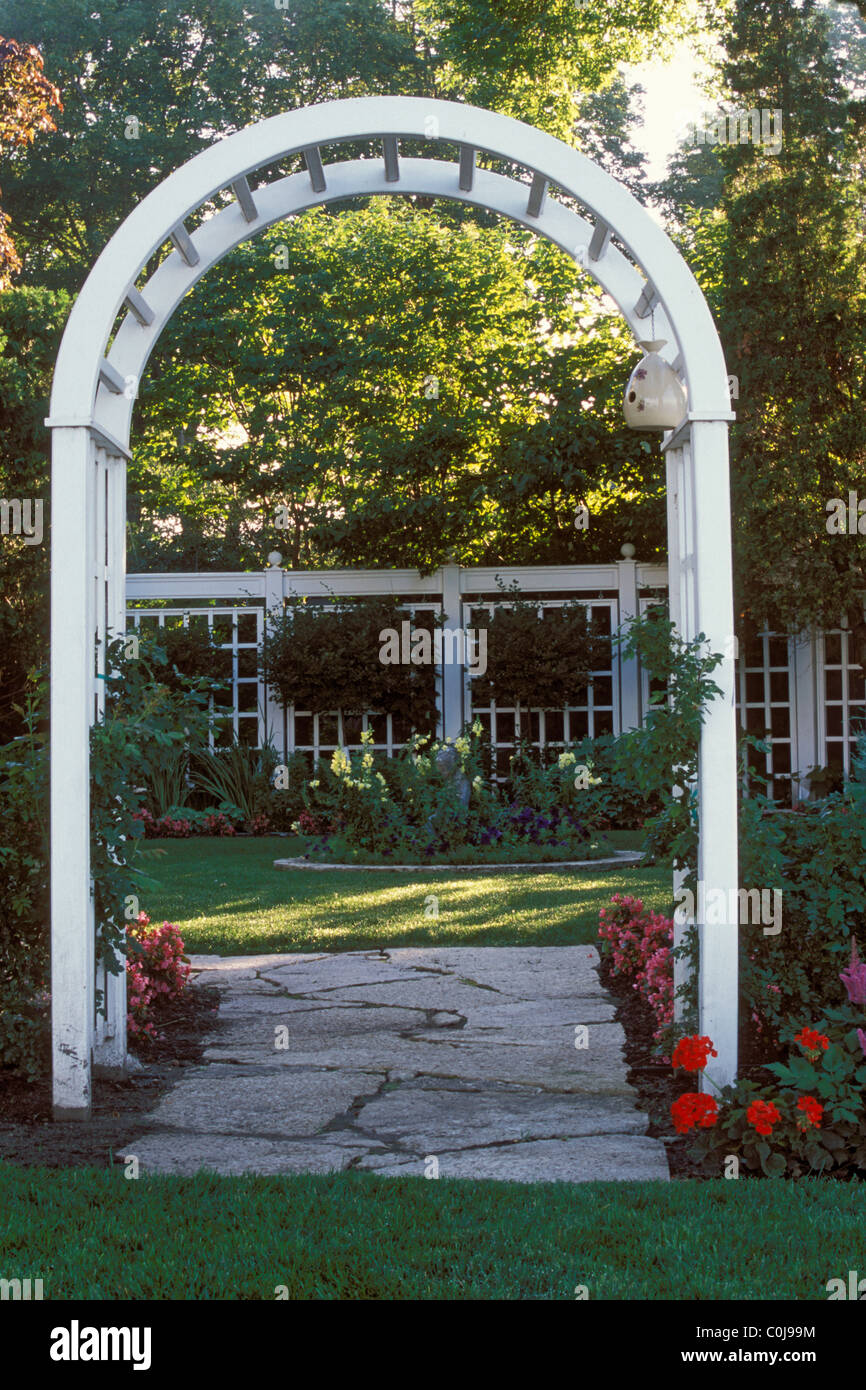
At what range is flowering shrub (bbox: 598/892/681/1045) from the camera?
438cm

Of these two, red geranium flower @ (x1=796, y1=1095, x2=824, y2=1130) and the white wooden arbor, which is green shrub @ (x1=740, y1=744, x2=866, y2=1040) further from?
red geranium flower @ (x1=796, y1=1095, x2=824, y2=1130)

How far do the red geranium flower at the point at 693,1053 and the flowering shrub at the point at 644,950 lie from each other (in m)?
0.63

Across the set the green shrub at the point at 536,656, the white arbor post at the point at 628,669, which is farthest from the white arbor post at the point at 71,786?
the white arbor post at the point at 628,669

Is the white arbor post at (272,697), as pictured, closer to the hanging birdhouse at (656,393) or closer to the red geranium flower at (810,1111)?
the hanging birdhouse at (656,393)

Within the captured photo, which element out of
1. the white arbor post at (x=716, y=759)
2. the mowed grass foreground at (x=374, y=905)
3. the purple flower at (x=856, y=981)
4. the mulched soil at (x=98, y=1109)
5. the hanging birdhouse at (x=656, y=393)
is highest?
the hanging birdhouse at (x=656, y=393)

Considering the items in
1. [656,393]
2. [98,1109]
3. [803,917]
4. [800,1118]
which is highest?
[656,393]

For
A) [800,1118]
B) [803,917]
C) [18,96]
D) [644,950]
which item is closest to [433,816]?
[644,950]

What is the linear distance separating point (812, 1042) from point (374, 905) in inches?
156

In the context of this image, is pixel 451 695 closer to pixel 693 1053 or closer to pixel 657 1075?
pixel 657 1075

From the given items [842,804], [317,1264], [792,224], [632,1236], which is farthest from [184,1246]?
[792,224]

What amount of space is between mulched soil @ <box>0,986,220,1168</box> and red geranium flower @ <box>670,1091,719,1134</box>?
1.41 m

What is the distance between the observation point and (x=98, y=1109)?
3709 millimetres

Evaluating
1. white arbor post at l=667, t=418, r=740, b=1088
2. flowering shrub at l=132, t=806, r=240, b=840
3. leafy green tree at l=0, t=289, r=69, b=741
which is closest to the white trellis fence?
flowering shrub at l=132, t=806, r=240, b=840

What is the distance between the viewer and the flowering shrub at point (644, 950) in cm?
438
